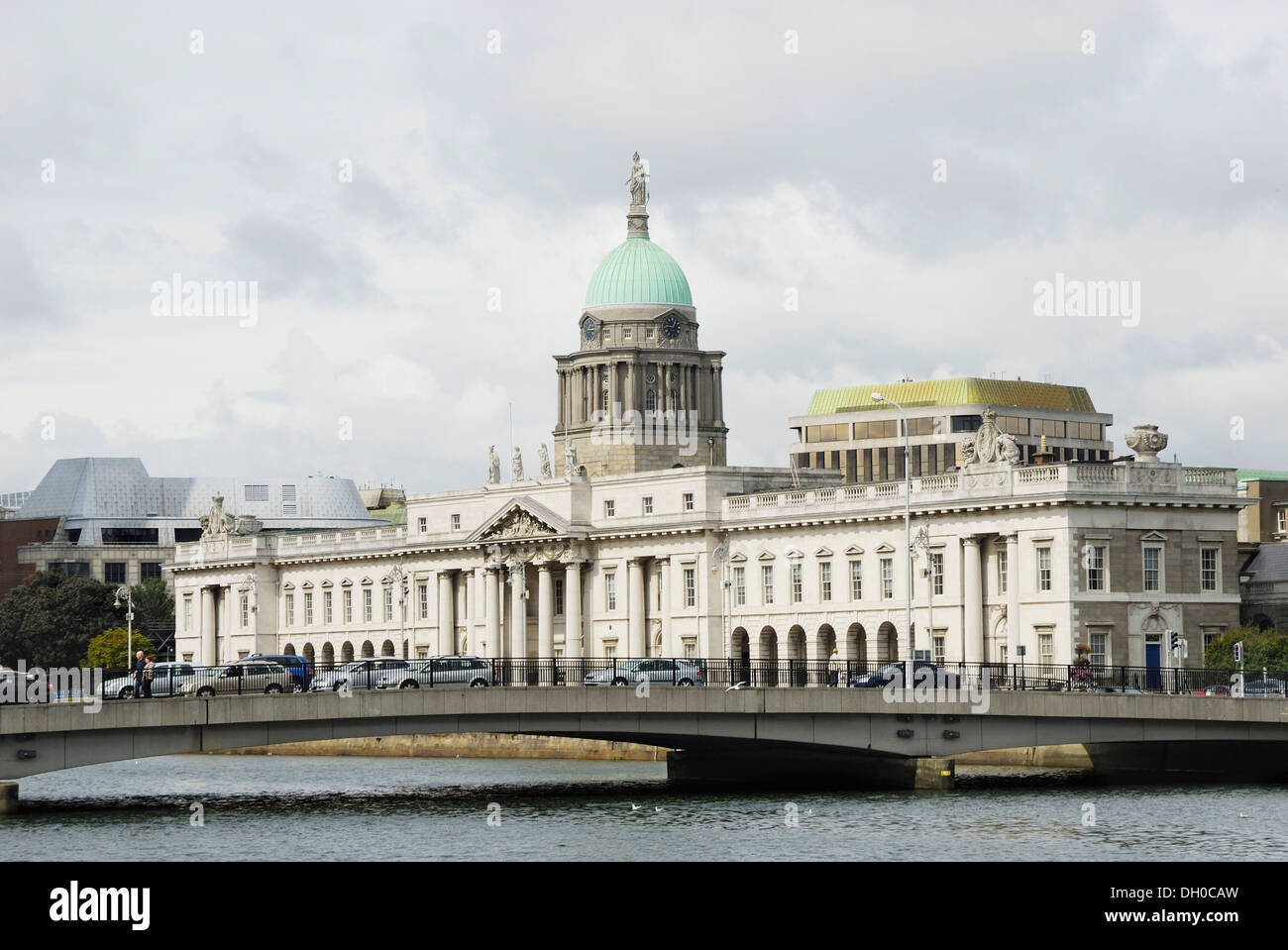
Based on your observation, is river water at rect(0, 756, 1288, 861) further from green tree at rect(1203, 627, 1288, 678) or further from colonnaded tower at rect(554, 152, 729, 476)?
colonnaded tower at rect(554, 152, 729, 476)

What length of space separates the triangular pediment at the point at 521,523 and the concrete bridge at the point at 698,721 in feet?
211

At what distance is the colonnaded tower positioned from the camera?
16925cm

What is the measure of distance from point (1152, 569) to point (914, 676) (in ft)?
109

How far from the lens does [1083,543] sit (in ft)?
385

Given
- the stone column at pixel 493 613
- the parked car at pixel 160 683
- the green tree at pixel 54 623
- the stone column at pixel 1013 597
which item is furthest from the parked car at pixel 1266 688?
the green tree at pixel 54 623

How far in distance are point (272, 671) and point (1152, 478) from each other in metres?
45.5

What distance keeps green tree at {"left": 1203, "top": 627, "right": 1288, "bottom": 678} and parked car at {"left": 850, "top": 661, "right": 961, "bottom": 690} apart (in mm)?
22232

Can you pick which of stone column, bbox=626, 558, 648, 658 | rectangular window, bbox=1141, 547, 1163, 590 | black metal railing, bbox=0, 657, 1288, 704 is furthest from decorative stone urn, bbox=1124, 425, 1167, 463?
stone column, bbox=626, 558, 648, 658

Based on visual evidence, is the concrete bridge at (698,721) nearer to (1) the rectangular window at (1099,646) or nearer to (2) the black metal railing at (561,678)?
(2) the black metal railing at (561,678)

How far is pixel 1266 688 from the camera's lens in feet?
302

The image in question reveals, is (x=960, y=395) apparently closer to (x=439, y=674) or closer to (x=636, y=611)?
(x=636, y=611)

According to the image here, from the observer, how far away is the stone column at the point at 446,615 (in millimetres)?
159875
